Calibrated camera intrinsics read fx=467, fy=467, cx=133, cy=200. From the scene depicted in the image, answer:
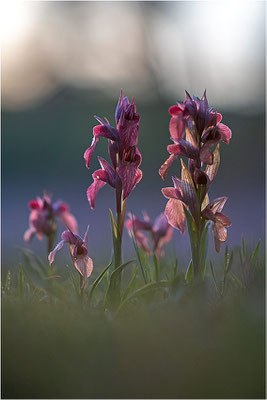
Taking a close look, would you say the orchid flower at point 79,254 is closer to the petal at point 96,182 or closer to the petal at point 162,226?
the petal at point 96,182

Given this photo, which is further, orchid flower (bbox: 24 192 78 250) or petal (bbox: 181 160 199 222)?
orchid flower (bbox: 24 192 78 250)

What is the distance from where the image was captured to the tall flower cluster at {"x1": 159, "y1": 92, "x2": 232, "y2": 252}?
1.34 m

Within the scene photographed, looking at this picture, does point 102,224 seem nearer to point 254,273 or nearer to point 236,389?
point 254,273

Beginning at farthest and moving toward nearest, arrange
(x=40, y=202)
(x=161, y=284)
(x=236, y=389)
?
(x=40, y=202) < (x=161, y=284) < (x=236, y=389)

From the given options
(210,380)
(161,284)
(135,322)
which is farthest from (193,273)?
(210,380)

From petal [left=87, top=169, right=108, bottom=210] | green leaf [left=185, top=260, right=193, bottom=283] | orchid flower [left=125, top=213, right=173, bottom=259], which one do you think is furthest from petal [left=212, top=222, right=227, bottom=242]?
orchid flower [left=125, top=213, right=173, bottom=259]

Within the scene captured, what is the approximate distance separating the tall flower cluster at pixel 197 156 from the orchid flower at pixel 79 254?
0.96ft

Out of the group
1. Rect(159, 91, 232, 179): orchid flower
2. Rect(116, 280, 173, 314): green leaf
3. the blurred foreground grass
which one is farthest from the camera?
Rect(159, 91, 232, 179): orchid flower

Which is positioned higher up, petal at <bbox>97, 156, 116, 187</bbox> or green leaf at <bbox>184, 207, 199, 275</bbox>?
petal at <bbox>97, 156, 116, 187</bbox>

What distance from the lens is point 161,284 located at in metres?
1.26

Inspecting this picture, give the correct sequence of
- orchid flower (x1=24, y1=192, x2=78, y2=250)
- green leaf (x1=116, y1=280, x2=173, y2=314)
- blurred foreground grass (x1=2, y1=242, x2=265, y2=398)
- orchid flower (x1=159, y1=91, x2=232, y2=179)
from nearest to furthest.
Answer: blurred foreground grass (x1=2, y1=242, x2=265, y2=398) < green leaf (x1=116, y1=280, x2=173, y2=314) < orchid flower (x1=159, y1=91, x2=232, y2=179) < orchid flower (x1=24, y1=192, x2=78, y2=250)

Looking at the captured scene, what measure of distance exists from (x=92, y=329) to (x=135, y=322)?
92 mm

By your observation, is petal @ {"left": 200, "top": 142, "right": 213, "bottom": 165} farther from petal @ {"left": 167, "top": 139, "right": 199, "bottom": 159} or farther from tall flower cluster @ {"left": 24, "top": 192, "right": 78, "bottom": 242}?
tall flower cluster @ {"left": 24, "top": 192, "right": 78, "bottom": 242}

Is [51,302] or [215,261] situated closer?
[51,302]
